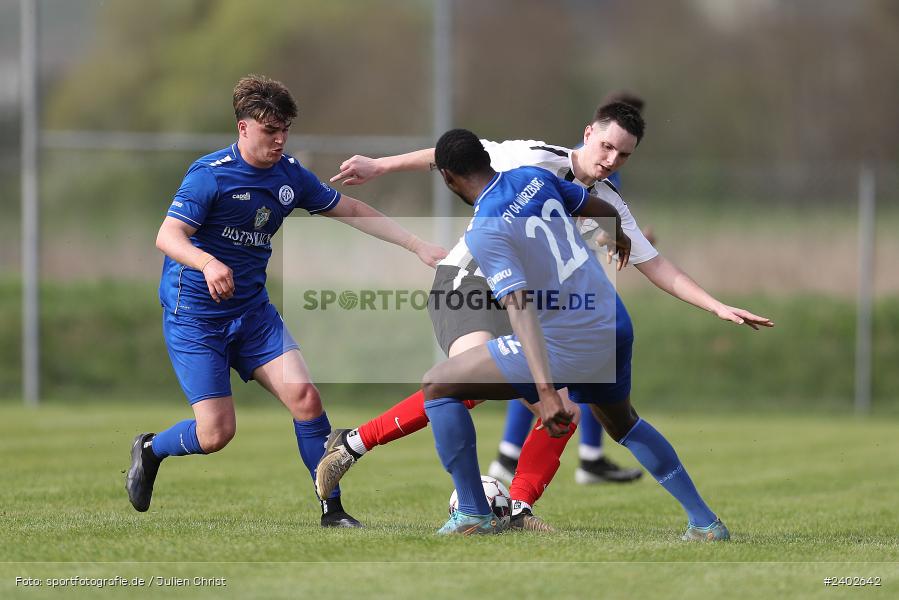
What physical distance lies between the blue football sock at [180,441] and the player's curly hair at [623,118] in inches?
98.8

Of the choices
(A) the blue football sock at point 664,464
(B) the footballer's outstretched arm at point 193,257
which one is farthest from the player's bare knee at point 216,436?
(A) the blue football sock at point 664,464

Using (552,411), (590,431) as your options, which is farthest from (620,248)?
(590,431)

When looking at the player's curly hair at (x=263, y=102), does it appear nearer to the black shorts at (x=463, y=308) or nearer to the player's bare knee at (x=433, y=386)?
the black shorts at (x=463, y=308)

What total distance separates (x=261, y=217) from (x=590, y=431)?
345 centimetres

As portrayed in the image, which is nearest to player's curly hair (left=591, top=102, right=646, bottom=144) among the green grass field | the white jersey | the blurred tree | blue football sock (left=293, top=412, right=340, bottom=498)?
the white jersey

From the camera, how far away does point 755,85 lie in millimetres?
30422

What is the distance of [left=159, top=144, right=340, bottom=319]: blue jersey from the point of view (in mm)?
5992

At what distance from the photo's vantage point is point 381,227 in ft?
21.1

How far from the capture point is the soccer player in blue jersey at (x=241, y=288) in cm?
600

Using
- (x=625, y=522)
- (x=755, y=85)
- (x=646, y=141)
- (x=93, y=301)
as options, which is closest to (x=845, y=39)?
(x=755, y=85)

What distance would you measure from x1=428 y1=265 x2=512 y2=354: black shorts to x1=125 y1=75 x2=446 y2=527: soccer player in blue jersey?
0.58 ft

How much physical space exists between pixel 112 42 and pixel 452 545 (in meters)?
15.4

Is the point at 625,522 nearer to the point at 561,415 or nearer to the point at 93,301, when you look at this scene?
the point at 561,415

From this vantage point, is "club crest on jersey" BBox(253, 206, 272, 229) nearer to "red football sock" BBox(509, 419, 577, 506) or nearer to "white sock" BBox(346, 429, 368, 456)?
"white sock" BBox(346, 429, 368, 456)
